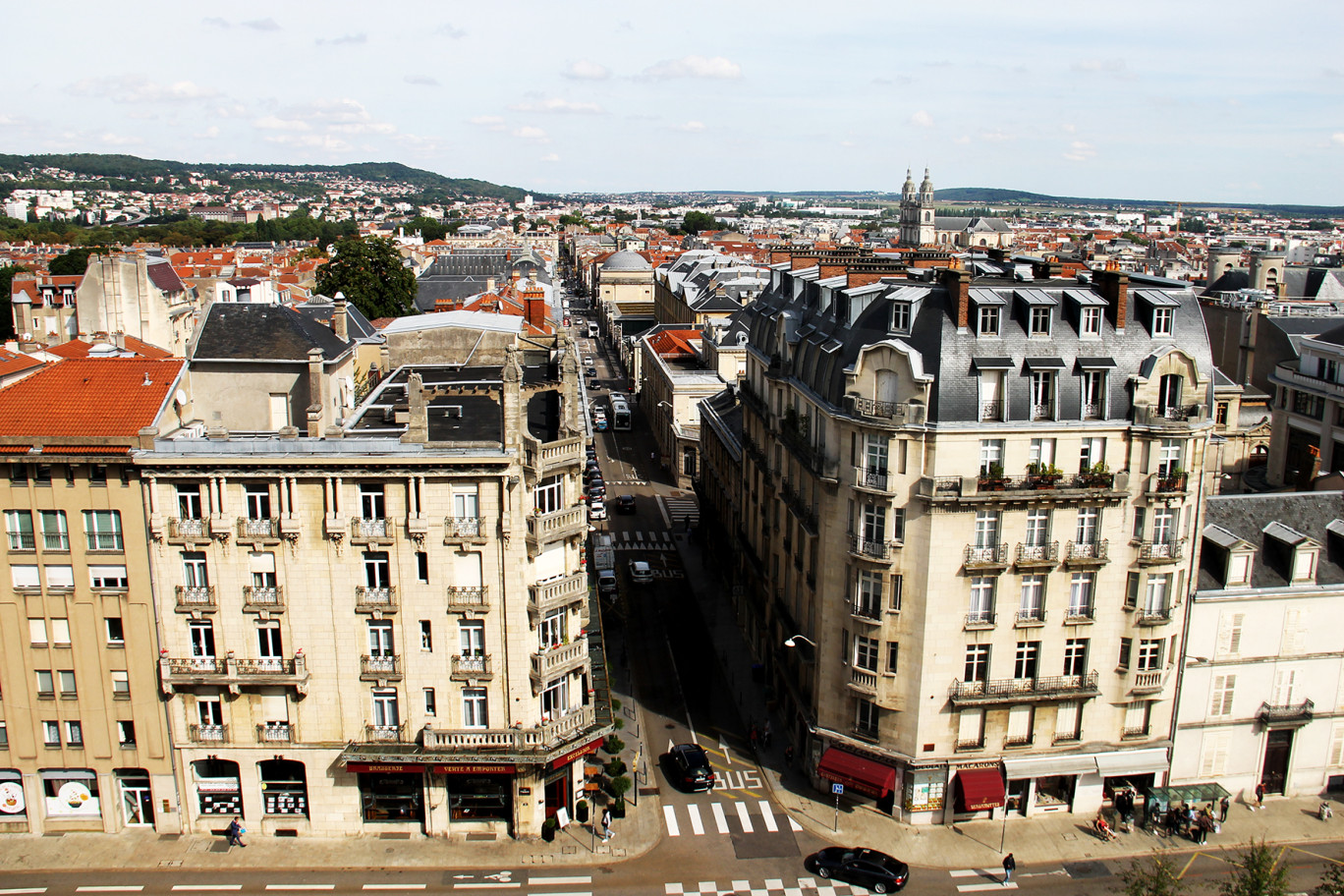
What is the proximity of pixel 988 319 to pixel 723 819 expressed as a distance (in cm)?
2869

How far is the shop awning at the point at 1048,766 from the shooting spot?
169 ft

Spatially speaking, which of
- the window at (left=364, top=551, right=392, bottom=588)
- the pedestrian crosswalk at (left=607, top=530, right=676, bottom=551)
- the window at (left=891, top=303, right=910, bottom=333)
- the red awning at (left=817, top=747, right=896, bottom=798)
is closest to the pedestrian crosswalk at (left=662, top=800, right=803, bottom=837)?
the red awning at (left=817, top=747, right=896, bottom=798)

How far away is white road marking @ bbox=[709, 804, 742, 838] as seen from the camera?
52.4 metres

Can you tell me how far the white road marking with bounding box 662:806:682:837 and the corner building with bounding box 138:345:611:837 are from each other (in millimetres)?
6310

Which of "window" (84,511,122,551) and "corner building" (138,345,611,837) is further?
"window" (84,511,122,551)

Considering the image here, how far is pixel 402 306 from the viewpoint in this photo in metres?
147

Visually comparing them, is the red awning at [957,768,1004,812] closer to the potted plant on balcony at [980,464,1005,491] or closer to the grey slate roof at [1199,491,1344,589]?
the potted plant on balcony at [980,464,1005,491]

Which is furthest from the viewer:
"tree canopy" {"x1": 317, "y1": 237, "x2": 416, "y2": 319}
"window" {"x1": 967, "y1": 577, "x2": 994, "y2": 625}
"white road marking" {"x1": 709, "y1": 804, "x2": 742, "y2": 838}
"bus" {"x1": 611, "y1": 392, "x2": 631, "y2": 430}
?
"bus" {"x1": 611, "y1": 392, "x2": 631, "y2": 430}

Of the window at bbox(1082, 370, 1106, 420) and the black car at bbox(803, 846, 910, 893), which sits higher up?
the window at bbox(1082, 370, 1106, 420)

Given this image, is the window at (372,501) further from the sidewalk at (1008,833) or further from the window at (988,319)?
the window at (988,319)

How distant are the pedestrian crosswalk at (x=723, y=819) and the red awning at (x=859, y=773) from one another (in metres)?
3.30

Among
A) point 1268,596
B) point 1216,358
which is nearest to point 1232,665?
point 1268,596

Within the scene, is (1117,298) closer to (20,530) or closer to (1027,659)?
(1027,659)

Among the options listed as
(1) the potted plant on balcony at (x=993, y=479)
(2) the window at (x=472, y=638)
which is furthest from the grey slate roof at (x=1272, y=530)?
(2) the window at (x=472, y=638)
